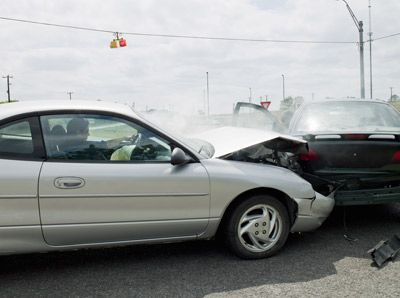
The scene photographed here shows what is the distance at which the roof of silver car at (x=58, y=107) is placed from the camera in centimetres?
334

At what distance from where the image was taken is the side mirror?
347 cm

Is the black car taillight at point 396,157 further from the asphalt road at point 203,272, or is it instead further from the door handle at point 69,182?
the door handle at point 69,182

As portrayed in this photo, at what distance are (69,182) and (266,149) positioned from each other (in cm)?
218

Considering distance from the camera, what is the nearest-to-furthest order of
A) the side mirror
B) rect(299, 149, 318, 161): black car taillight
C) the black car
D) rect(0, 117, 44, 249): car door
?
rect(0, 117, 44, 249): car door
the side mirror
the black car
rect(299, 149, 318, 161): black car taillight

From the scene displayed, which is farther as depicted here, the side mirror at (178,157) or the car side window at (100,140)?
the side mirror at (178,157)

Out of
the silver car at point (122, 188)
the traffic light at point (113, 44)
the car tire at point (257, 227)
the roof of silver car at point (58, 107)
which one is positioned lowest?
the car tire at point (257, 227)

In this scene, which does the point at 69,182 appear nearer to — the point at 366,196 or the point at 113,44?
the point at 366,196

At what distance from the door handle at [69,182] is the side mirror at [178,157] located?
0.77 meters

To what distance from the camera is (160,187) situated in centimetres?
347

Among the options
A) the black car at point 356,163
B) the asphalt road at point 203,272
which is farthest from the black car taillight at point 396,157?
the asphalt road at point 203,272

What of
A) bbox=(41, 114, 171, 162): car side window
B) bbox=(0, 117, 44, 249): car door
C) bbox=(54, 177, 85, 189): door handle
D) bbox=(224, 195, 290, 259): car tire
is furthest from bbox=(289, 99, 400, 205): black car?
bbox=(0, 117, 44, 249): car door

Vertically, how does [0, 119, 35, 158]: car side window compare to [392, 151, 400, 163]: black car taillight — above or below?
above

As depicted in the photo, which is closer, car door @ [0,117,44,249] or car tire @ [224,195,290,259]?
car door @ [0,117,44,249]

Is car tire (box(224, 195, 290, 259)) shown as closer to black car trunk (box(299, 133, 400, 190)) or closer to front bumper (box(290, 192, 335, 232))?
front bumper (box(290, 192, 335, 232))
